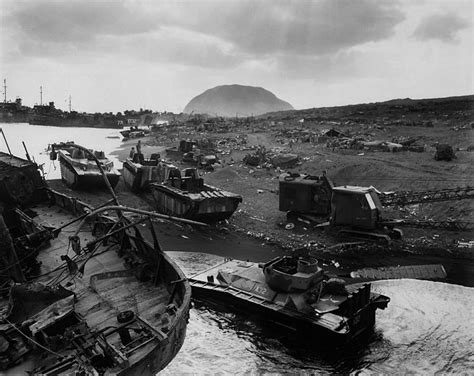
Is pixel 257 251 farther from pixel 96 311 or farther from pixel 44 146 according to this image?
pixel 44 146

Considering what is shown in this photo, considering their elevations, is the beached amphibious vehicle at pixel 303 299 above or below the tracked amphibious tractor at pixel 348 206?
below

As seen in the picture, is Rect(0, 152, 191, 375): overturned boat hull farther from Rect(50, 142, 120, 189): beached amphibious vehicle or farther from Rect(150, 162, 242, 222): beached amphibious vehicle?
Rect(50, 142, 120, 189): beached amphibious vehicle

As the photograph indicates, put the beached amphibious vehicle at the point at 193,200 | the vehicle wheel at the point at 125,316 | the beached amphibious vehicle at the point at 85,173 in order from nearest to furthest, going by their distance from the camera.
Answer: the vehicle wheel at the point at 125,316
the beached amphibious vehicle at the point at 193,200
the beached amphibious vehicle at the point at 85,173

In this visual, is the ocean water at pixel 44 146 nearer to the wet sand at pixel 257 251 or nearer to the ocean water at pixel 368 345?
the wet sand at pixel 257 251

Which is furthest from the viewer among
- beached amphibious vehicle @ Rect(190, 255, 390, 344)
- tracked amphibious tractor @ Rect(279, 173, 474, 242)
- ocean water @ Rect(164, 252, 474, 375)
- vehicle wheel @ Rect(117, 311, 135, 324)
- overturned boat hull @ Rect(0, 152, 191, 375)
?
tracked amphibious tractor @ Rect(279, 173, 474, 242)

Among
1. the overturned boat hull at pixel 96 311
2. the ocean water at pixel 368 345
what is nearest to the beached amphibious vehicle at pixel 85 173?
the overturned boat hull at pixel 96 311

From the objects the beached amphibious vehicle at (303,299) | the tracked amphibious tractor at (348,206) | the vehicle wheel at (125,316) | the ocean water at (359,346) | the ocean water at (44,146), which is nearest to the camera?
the vehicle wheel at (125,316)

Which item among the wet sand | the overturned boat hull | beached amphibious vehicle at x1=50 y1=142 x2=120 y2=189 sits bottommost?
A: the wet sand

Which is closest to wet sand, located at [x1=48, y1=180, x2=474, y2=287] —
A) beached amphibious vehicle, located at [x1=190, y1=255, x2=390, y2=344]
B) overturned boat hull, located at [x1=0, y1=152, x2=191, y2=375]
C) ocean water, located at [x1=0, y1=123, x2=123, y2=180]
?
beached amphibious vehicle, located at [x1=190, y1=255, x2=390, y2=344]

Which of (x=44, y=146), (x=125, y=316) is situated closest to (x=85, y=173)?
(x=125, y=316)
